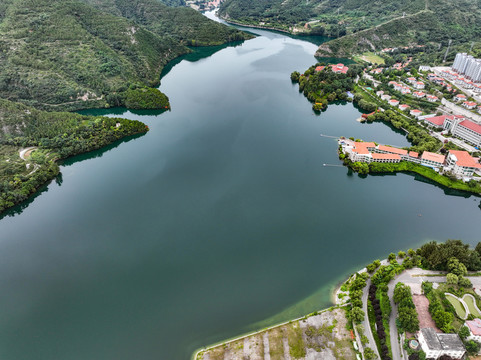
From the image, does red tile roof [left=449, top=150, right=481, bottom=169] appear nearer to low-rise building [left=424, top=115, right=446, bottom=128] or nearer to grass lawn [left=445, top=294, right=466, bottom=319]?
low-rise building [left=424, top=115, right=446, bottom=128]

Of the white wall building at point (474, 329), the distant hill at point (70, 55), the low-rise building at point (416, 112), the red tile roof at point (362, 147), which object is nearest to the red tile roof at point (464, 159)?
the red tile roof at point (362, 147)

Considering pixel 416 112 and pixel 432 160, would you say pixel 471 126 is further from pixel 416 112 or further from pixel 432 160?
pixel 432 160

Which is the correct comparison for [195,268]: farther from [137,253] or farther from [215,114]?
[215,114]

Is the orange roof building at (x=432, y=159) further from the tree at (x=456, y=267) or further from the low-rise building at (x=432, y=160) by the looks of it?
the tree at (x=456, y=267)

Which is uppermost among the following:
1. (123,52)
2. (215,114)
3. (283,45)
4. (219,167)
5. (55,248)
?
(283,45)

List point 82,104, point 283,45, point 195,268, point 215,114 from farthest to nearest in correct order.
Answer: point 283,45 → point 82,104 → point 215,114 → point 195,268

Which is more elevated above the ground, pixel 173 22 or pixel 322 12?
pixel 322 12

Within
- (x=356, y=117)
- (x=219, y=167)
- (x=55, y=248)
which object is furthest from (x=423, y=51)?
(x=55, y=248)

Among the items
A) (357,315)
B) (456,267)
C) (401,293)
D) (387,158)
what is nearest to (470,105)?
(387,158)
